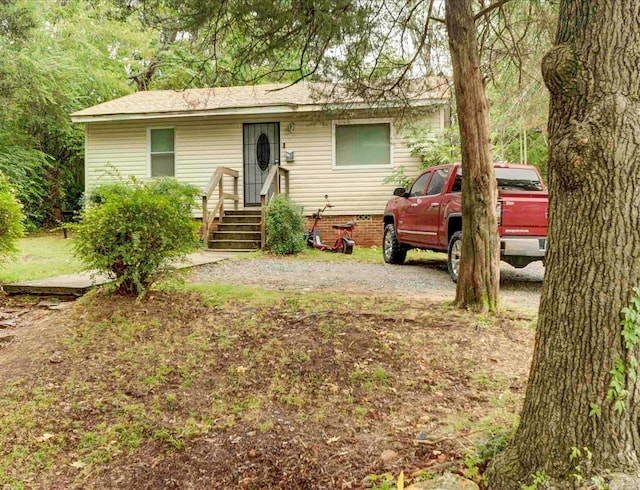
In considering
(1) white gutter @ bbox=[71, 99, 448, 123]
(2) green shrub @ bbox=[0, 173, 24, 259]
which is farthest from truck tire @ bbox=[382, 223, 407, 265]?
(2) green shrub @ bbox=[0, 173, 24, 259]

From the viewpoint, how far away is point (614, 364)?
1943 millimetres

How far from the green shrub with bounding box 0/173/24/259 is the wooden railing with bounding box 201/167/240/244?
5.36m

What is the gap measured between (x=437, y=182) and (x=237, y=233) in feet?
17.7

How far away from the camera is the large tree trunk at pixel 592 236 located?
194 cm

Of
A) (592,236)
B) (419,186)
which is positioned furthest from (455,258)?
(592,236)

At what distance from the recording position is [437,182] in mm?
8523

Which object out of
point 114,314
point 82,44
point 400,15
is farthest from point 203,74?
point 82,44

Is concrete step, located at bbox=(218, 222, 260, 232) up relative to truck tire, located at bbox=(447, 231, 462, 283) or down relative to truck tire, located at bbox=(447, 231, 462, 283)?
up

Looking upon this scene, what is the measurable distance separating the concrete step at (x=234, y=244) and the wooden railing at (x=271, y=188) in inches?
10.3

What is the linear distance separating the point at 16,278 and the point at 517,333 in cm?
610

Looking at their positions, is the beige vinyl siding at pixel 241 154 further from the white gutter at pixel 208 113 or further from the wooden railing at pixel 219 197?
the wooden railing at pixel 219 197

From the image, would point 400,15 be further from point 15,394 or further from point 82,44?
point 82,44

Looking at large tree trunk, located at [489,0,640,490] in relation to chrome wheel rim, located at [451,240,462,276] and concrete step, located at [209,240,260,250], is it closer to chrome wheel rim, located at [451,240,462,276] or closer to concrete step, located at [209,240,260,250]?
chrome wheel rim, located at [451,240,462,276]

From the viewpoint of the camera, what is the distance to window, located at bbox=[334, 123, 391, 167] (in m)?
13.2
